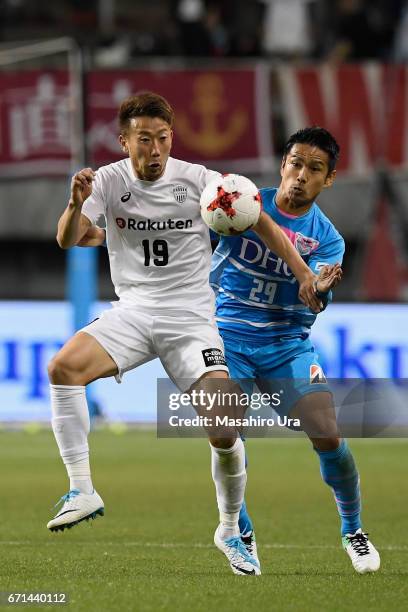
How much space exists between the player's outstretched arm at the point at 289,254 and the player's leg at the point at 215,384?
47 centimetres

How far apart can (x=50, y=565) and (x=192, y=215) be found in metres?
1.82

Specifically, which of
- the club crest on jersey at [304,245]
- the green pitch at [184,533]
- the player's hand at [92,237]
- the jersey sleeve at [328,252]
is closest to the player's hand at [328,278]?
the jersey sleeve at [328,252]

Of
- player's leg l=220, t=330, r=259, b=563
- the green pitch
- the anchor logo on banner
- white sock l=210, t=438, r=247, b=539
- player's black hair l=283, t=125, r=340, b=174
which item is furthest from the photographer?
the anchor logo on banner

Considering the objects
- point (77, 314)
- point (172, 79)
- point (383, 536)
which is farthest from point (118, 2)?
point (383, 536)

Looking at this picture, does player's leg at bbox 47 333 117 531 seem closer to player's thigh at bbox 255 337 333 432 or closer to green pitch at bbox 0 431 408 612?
green pitch at bbox 0 431 408 612

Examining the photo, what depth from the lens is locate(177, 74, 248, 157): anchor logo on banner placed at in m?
16.7

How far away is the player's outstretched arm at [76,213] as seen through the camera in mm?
5934

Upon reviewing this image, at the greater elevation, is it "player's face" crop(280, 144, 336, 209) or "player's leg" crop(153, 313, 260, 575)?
"player's face" crop(280, 144, 336, 209)

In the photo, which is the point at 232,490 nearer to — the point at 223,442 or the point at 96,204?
the point at 223,442

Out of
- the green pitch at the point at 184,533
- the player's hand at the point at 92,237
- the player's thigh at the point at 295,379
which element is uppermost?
A: the player's hand at the point at 92,237

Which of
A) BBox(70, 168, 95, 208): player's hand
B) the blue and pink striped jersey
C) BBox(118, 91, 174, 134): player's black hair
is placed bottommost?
the blue and pink striped jersey

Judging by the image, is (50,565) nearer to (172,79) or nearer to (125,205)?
(125,205)

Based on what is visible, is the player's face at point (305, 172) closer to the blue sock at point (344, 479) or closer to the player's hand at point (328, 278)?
the player's hand at point (328, 278)

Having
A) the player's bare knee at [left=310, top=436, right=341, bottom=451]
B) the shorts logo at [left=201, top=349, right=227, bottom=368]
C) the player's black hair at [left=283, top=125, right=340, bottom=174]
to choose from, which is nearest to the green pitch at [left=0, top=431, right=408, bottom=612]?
the player's bare knee at [left=310, top=436, right=341, bottom=451]
